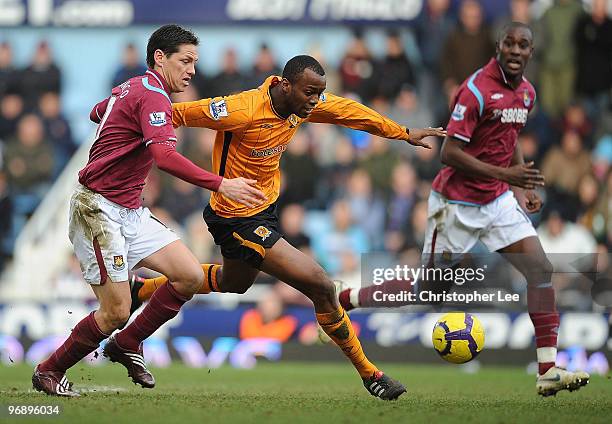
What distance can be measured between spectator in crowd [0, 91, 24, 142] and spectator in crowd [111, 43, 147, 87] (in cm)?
144

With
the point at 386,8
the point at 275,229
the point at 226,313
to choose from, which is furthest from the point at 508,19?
the point at 275,229

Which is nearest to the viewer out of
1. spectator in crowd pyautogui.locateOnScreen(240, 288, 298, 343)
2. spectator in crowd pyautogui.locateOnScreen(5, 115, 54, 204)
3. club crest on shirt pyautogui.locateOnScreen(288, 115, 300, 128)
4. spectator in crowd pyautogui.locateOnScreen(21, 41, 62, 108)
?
club crest on shirt pyautogui.locateOnScreen(288, 115, 300, 128)

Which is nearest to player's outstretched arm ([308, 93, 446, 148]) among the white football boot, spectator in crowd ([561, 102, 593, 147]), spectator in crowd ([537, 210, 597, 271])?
the white football boot

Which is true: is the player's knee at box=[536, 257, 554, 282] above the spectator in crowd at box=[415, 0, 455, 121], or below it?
below

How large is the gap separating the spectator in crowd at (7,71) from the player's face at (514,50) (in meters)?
9.67

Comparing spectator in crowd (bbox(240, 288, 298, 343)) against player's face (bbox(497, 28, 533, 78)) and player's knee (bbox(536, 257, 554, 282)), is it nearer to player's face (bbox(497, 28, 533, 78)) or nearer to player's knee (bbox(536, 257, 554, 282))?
player's knee (bbox(536, 257, 554, 282))

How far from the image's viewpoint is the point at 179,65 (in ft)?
25.1

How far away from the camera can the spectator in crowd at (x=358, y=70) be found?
15.7m

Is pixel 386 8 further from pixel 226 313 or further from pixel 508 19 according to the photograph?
pixel 226 313

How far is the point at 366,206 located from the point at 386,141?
1.05 metres

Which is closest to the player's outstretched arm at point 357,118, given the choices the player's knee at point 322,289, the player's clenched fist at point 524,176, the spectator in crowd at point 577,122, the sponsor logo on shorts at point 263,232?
the player's clenched fist at point 524,176

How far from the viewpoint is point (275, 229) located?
8.19m

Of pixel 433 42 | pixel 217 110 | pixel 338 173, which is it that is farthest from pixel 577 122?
pixel 217 110

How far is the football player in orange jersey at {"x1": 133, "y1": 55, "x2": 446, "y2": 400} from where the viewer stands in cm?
786
